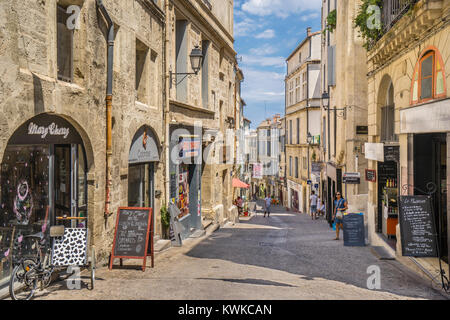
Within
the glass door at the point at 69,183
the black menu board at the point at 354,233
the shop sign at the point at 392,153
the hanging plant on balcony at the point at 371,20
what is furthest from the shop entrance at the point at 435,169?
the glass door at the point at 69,183

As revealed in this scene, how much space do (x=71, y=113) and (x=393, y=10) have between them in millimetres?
7882

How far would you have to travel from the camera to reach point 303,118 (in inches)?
1385

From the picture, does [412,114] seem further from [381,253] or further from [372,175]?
[372,175]

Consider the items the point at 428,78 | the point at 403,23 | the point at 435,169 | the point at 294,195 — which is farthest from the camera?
the point at 294,195

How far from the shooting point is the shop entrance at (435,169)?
893 centimetres

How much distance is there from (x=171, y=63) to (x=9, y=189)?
7.85 m

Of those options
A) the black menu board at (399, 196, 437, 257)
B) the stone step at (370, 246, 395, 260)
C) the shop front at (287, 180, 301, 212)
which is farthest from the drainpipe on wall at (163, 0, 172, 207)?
the shop front at (287, 180, 301, 212)

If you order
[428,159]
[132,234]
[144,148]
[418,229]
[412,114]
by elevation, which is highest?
[412,114]

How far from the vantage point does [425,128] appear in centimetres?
840

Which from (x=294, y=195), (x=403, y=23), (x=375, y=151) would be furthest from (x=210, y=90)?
(x=294, y=195)

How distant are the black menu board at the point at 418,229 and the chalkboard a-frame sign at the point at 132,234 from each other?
14.8 ft

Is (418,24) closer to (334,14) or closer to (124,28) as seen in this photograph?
(124,28)

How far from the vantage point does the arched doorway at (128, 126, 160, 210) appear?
10.8m
